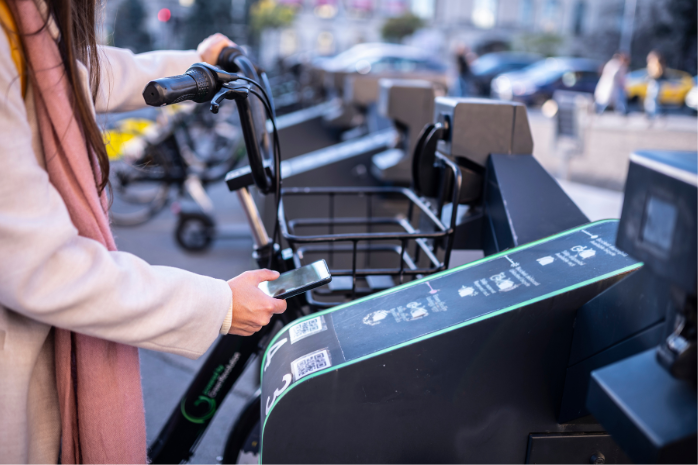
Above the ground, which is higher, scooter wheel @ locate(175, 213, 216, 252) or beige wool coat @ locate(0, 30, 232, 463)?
beige wool coat @ locate(0, 30, 232, 463)

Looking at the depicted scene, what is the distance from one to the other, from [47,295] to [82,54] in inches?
17.5

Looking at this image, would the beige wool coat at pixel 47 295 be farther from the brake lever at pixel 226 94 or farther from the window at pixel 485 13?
the window at pixel 485 13

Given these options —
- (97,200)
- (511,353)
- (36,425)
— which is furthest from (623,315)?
(36,425)

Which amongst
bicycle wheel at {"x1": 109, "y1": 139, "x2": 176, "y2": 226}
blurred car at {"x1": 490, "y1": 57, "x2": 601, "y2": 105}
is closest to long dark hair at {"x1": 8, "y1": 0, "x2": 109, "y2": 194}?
bicycle wheel at {"x1": 109, "y1": 139, "x2": 176, "y2": 226}

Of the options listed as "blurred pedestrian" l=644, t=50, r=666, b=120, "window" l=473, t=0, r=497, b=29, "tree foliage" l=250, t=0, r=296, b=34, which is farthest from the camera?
"window" l=473, t=0, r=497, b=29

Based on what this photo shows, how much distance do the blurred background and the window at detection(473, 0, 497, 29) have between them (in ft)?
0.33

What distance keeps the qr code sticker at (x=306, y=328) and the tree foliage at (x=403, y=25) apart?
121 ft

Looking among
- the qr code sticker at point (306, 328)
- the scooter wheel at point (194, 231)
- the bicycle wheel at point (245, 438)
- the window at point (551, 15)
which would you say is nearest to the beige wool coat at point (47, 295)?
the qr code sticker at point (306, 328)

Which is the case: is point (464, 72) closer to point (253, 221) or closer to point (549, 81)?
point (253, 221)

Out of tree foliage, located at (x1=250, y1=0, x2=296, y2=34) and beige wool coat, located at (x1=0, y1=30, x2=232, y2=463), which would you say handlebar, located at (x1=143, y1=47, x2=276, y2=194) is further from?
tree foliage, located at (x1=250, y1=0, x2=296, y2=34)

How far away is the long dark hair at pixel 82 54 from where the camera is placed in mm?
874

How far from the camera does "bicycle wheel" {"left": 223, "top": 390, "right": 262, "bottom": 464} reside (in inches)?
60.8

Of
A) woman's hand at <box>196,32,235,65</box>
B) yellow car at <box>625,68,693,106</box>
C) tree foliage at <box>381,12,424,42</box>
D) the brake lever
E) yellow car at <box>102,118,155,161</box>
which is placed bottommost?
yellow car at <box>625,68,693,106</box>

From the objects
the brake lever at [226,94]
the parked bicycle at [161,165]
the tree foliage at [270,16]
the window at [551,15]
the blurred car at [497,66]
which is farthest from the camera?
the window at [551,15]
